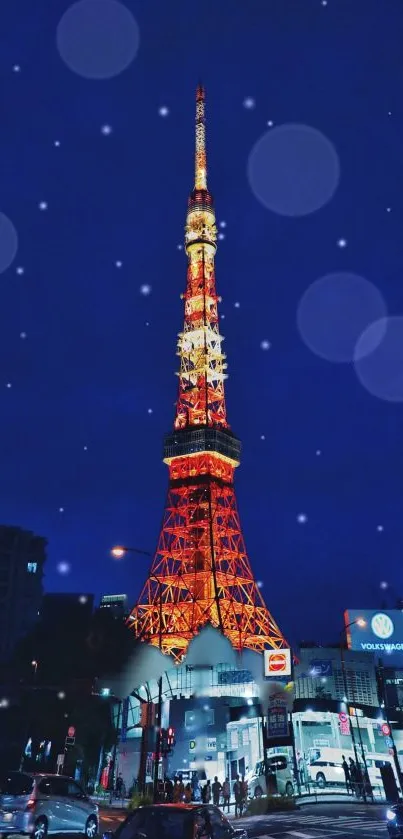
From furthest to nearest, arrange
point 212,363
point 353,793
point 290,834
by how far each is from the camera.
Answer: point 212,363 → point 353,793 → point 290,834

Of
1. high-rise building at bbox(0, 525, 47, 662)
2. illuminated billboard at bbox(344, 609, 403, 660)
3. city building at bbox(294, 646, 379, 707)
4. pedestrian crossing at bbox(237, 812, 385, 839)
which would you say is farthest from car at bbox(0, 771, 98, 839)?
high-rise building at bbox(0, 525, 47, 662)

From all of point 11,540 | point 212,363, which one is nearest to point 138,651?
point 11,540

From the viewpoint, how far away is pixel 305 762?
43469mm

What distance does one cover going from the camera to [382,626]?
68.4 metres

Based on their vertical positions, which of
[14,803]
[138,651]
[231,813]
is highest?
[138,651]

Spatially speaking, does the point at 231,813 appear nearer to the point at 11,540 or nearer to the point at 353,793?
the point at 353,793

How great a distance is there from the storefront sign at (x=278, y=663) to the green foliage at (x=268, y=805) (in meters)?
20.0

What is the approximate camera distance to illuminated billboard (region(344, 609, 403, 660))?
67000mm

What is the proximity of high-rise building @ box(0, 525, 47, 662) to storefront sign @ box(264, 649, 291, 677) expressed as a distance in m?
32.2

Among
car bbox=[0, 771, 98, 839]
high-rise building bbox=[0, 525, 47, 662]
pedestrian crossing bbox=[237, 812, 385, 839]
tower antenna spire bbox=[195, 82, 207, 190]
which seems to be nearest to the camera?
car bbox=[0, 771, 98, 839]

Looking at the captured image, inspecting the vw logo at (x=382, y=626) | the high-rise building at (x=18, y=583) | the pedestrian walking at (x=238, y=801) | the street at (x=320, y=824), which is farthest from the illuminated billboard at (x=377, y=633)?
the pedestrian walking at (x=238, y=801)

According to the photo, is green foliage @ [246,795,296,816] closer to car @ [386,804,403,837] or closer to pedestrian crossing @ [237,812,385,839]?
pedestrian crossing @ [237,812,385,839]

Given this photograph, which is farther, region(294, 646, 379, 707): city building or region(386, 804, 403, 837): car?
region(294, 646, 379, 707): city building

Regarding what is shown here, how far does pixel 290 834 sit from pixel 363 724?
36170 mm
